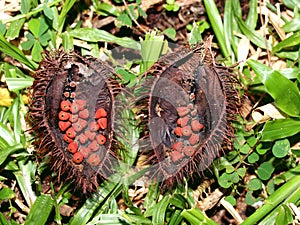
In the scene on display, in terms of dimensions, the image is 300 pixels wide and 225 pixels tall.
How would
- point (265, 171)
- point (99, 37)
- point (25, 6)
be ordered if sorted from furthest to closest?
point (99, 37), point (25, 6), point (265, 171)

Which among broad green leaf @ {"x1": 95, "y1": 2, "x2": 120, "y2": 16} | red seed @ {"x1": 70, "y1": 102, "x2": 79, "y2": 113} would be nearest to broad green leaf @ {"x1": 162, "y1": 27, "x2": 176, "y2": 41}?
broad green leaf @ {"x1": 95, "y1": 2, "x2": 120, "y2": 16}

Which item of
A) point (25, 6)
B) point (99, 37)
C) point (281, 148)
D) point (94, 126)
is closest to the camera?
point (94, 126)

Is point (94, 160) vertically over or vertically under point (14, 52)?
under

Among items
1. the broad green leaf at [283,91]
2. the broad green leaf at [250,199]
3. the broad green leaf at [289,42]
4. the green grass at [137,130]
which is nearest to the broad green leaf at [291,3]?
the green grass at [137,130]

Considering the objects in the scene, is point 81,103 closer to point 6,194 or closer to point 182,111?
point 182,111

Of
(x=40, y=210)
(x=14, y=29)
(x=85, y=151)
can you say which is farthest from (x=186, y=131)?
(x=14, y=29)
